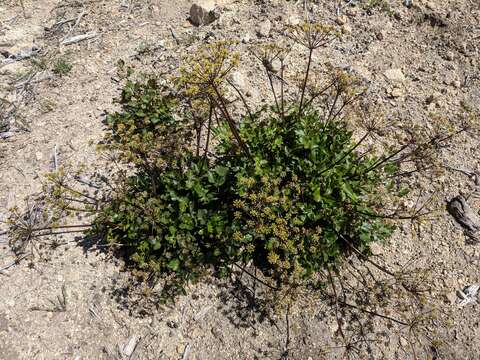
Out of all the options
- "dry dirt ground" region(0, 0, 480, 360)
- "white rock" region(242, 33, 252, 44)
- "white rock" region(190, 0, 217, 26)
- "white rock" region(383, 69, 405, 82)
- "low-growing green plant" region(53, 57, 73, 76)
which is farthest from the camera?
"white rock" region(190, 0, 217, 26)

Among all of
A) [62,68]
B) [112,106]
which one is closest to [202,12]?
[112,106]

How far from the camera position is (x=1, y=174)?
5.92 m

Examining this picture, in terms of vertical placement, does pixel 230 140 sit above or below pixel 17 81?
above

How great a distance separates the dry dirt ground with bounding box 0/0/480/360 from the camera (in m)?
4.62

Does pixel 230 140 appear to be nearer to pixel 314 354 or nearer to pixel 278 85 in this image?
pixel 278 85

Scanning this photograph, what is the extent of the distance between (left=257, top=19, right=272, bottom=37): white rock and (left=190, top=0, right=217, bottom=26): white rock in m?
0.97

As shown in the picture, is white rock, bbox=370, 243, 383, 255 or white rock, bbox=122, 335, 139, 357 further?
white rock, bbox=370, 243, 383, 255

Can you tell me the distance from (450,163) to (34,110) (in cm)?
678

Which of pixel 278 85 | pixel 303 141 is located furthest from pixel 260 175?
pixel 278 85

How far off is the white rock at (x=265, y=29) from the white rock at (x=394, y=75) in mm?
2240

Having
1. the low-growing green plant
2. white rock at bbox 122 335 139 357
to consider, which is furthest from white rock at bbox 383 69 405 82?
white rock at bbox 122 335 139 357

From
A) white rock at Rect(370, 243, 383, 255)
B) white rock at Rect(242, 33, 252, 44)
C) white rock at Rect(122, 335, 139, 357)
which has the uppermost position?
white rock at Rect(242, 33, 252, 44)

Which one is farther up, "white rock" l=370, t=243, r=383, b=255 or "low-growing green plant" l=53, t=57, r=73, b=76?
"low-growing green plant" l=53, t=57, r=73, b=76

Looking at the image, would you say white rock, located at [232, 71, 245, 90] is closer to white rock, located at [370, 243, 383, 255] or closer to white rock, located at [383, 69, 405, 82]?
white rock, located at [383, 69, 405, 82]
